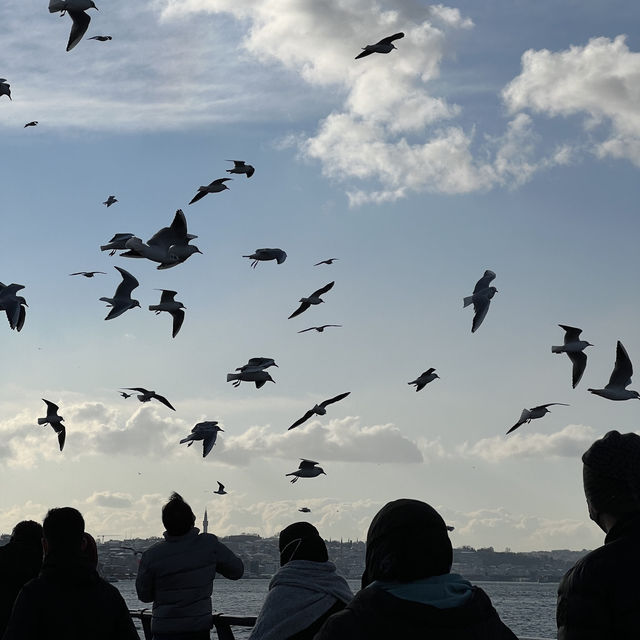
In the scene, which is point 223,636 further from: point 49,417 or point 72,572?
point 49,417

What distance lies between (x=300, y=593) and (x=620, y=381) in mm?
17207

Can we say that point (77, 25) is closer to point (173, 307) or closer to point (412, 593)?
point (173, 307)

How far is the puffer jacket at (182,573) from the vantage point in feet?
27.2

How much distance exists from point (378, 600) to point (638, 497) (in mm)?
1394

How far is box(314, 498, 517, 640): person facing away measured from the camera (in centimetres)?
329

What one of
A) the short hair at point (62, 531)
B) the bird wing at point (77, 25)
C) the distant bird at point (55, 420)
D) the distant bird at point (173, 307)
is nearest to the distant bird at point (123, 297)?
the distant bird at point (173, 307)

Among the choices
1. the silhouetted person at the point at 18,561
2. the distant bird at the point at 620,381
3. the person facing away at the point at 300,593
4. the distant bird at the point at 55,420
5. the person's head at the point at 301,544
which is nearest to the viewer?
the person facing away at the point at 300,593

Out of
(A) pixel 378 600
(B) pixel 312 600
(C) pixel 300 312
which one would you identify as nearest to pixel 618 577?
(A) pixel 378 600

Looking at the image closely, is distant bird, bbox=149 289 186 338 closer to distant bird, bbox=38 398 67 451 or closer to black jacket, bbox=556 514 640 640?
distant bird, bbox=38 398 67 451

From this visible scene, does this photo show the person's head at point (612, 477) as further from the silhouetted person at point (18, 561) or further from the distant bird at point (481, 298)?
the distant bird at point (481, 298)

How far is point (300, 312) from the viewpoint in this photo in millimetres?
→ 25719

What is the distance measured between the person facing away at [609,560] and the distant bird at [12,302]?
19620 mm

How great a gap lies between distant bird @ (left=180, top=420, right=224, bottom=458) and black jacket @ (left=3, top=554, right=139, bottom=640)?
57.2 feet

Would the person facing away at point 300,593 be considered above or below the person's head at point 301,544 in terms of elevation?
below
